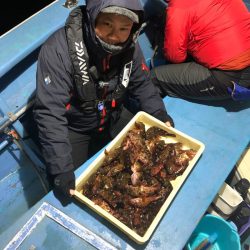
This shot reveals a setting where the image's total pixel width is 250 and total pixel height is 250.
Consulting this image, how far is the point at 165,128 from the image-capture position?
106 inches

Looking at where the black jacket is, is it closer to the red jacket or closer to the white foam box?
the white foam box

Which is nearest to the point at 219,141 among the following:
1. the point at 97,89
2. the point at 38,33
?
the point at 97,89

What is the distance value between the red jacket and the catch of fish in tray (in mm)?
1041

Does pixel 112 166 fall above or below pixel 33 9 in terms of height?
below

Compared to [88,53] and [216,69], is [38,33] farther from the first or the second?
[216,69]

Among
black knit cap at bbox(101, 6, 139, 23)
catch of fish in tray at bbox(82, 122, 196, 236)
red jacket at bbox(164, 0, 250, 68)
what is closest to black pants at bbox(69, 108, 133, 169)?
catch of fish in tray at bbox(82, 122, 196, 236)

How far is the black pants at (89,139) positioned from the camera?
302cm

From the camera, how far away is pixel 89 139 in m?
3.12

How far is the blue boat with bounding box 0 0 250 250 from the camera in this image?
7.34ft

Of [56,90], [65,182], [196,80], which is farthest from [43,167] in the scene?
[196,80]

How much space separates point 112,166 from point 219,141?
3.41 ft

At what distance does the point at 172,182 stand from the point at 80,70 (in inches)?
42.9

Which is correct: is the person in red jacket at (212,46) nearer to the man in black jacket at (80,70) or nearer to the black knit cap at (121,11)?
the man in black jacket at (80,70)

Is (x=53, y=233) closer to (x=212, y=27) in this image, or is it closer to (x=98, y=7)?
(x=98, y=7)
